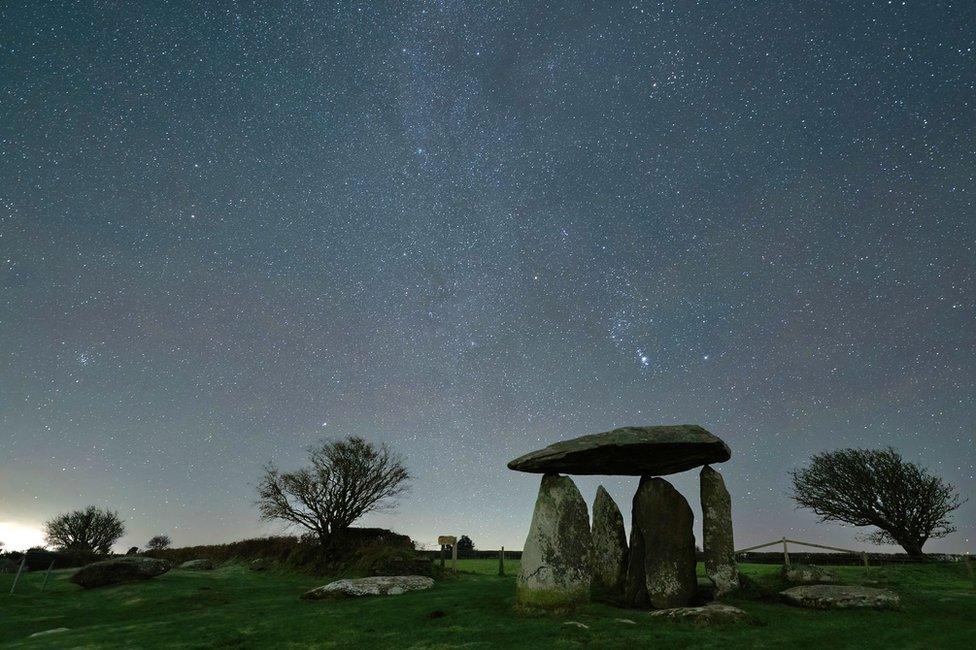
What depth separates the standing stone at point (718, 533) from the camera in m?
15.8

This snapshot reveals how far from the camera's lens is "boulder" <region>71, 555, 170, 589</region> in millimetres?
23156

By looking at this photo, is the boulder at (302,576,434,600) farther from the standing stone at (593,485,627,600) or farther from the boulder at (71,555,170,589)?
the boulder at (71,555,170,589)

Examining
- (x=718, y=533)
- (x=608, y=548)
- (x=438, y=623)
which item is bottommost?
(x=438, y=623)

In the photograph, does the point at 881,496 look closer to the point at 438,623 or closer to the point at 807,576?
the point at 807,576

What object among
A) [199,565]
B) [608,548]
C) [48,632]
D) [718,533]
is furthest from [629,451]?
[199,565]

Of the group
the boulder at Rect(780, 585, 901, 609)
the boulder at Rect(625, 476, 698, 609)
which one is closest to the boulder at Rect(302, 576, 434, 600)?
the boulder at Rect(625, 476, 698, 609)

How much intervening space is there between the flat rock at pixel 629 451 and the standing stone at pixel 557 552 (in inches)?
31.1

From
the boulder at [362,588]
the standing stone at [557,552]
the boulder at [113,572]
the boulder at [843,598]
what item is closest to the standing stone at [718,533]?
the boulder at [843,598]

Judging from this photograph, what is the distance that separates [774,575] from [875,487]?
20942 mm

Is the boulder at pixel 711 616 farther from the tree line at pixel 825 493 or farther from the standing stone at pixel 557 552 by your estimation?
the tree line at pixel 825 493

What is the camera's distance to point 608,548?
58.6 ft

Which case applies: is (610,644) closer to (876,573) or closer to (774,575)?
(774,575)

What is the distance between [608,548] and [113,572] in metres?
21.2

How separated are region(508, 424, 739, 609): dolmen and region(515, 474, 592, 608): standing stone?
0.08 ft
